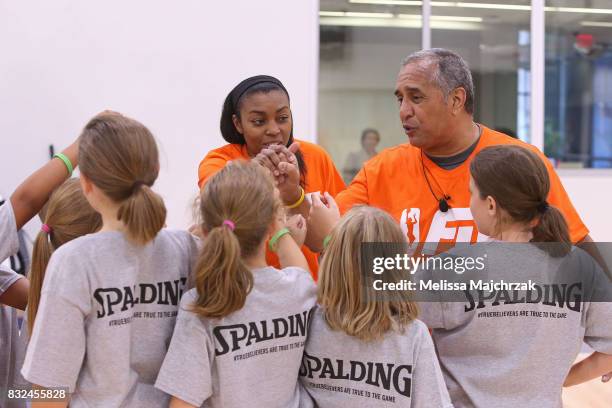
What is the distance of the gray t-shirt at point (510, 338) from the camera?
1.72 meters

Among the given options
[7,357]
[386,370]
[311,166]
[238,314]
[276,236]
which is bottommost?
[7,357]

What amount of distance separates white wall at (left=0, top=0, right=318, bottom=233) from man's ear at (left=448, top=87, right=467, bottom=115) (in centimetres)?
246

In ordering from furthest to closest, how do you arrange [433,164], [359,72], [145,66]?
[359,72] → [145,66] → [433,164]

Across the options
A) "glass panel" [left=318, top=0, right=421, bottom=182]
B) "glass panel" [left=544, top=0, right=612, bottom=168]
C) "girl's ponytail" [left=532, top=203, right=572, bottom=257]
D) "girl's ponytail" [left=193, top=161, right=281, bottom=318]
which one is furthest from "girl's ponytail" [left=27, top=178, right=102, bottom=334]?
"glass panel" [left=544, top=0, right=612, bottom=168]

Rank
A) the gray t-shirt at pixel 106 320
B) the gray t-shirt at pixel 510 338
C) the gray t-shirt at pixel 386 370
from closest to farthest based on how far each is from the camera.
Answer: the gray t-shirt at pixel 106 320 → the gray t-shirt at pixel 386 370 → the gray t-shirt at pixel 510 338

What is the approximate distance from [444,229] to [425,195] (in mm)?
121

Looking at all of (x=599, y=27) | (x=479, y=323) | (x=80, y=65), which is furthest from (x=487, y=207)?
(x=599, y=27)

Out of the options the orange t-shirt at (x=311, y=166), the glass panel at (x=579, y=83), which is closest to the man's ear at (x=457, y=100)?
the orange t-shirt at (x=311, y=166)

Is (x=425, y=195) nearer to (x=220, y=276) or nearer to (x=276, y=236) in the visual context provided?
(x=276, y=236)

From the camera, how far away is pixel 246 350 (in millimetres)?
1587

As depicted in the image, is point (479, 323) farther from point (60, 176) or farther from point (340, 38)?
point (340, 38)

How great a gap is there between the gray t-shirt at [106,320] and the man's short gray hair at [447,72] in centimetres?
100

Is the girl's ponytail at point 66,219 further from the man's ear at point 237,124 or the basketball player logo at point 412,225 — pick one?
the basketball player logo at point 412,225

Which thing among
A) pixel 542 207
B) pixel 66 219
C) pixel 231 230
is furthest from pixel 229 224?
pixel 542 207
